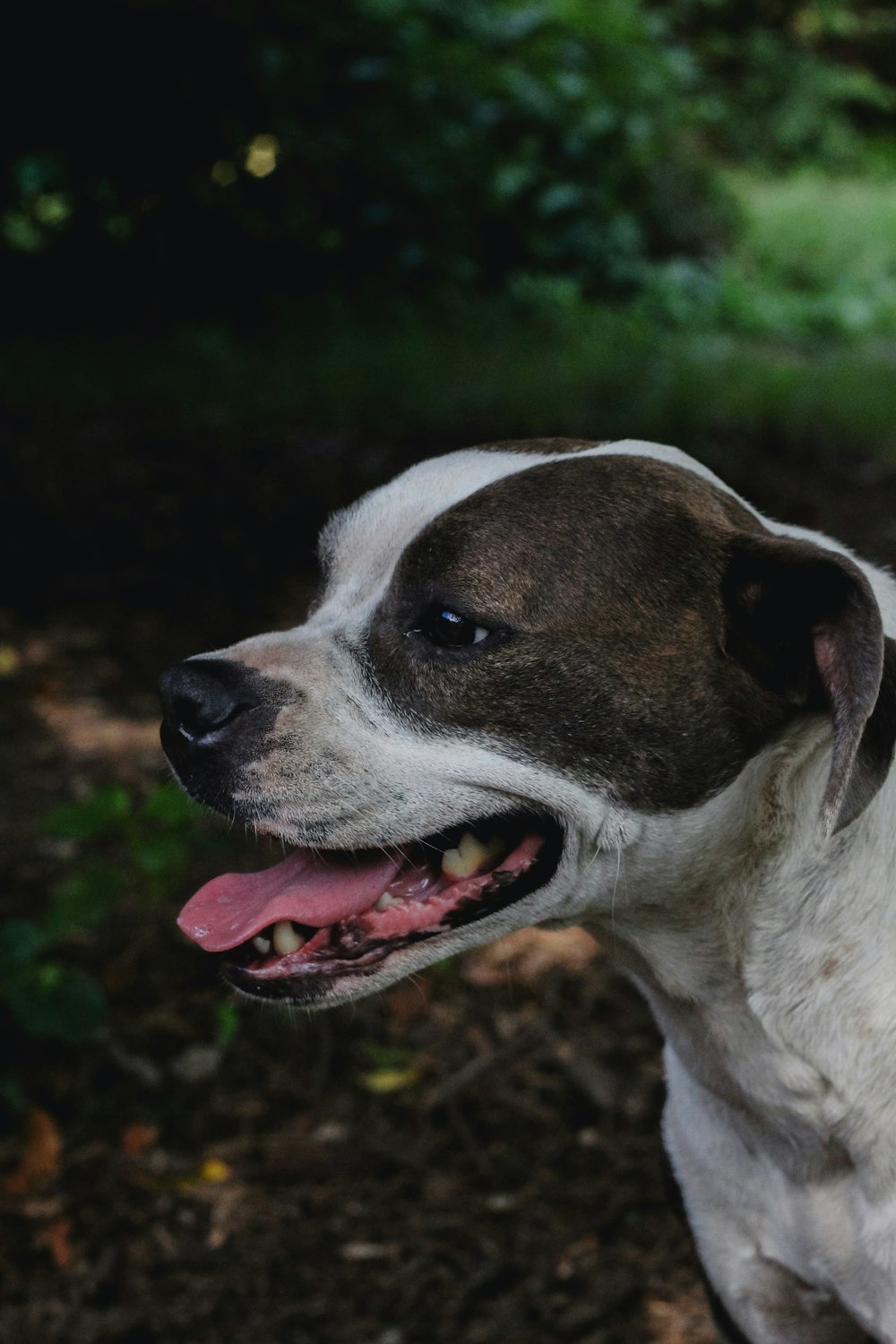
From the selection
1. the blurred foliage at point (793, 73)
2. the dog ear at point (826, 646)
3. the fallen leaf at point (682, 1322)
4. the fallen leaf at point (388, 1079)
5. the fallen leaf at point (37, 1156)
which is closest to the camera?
the dog ear at point (826, 646)

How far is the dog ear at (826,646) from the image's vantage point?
182 centimetres

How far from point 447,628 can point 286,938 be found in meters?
0.48

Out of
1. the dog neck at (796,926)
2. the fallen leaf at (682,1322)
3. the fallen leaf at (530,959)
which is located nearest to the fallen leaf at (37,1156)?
the fallen leaf at (530,959)

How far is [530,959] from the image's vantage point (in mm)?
3975

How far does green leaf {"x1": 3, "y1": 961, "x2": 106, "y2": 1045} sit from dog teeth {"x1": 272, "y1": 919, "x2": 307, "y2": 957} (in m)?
1.12

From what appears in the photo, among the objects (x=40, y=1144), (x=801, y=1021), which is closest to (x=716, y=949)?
(x=801, y=1021)

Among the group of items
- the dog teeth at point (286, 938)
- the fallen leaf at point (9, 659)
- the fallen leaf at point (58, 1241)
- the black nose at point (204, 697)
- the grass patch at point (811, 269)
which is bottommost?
the grass patch at point (811, 269)

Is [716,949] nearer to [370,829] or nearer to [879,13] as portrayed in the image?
[370,829]

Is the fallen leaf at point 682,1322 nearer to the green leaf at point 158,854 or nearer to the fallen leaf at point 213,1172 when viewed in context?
the fallen leaf at point 213,1172

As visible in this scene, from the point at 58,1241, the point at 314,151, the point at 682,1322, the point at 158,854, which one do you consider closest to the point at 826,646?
the point at 682,1322

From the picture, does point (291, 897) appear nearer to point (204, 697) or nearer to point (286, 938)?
point (286, 938)

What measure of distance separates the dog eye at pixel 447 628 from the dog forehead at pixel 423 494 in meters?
0.11

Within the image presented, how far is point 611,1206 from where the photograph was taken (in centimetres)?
318

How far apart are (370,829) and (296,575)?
13.3 ft
